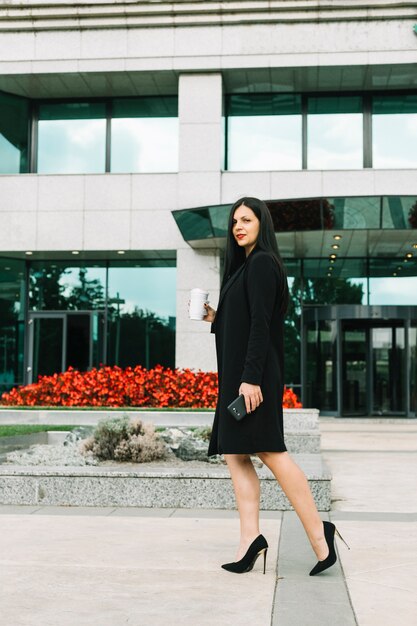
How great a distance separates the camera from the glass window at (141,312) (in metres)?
22.8

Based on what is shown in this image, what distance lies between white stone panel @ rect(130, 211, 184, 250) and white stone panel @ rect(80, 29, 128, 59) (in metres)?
4.21

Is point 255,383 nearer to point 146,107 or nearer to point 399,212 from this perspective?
point 399,212

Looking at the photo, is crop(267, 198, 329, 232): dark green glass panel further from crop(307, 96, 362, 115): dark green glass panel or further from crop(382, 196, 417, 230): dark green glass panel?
crop(307, 96, 362, 115): dark green glass panel

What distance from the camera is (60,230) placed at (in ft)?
71.7

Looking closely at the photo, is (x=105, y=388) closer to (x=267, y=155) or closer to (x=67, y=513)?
(x=67, y=513)

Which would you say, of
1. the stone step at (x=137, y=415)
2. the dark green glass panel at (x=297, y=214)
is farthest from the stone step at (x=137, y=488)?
the dark green glass panel at (x=297, y=214)

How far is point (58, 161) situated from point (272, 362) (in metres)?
19.4

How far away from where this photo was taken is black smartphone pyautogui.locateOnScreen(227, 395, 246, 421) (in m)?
4.46

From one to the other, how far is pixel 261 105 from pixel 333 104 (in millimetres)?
1968

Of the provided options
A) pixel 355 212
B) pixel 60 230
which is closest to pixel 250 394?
pixel 355 212

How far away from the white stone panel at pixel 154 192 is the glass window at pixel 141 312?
81.6 inches

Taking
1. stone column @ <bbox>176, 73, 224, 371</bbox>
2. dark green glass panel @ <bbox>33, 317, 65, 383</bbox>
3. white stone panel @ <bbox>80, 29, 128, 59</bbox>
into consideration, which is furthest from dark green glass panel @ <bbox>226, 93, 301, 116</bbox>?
dark green glass panel @ <bbox>33, 317, 65, 383</bbox>

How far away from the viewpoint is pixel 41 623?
366cm

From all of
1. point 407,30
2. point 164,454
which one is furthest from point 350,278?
point 164,454
